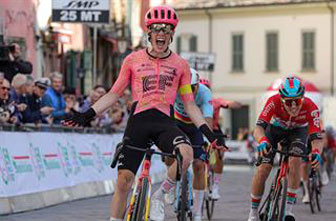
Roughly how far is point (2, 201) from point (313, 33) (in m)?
51.9

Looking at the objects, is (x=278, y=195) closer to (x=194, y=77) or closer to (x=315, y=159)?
(x=315, y=159)

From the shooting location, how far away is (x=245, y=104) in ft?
221

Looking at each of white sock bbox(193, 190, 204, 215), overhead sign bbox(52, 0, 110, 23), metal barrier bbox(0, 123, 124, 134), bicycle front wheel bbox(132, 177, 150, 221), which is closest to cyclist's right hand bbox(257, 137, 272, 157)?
white sock bbox(193, 190, 204, 215)

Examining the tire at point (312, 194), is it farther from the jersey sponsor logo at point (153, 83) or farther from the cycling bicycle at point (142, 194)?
the cycling bicycle at point (142, 194)

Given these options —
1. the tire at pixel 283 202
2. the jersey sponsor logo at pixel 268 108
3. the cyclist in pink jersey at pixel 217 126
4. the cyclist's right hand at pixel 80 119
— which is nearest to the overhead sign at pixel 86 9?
the cyclist in pink jersey at pixel 217 126

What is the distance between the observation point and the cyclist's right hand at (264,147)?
11547mm

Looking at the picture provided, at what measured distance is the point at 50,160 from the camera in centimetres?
1658

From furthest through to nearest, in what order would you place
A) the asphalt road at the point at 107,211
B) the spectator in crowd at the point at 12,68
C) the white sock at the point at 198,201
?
the spectator in crowd at the point at 12,68, the asphalt road at the point at 107,211, the white sock at the point at 198,201

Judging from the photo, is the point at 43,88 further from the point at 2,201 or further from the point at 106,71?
the point at 106,71

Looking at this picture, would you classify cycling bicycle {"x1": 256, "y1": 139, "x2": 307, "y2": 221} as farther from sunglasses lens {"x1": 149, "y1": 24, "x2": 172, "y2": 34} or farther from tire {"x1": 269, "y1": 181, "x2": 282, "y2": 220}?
sunglasses lens {"x1": 149, "y1": 24, "x2": 172, "y2": 34}

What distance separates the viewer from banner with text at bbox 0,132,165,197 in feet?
48.5

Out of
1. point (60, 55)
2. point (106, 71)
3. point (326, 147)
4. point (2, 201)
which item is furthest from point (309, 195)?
point (106, 71)

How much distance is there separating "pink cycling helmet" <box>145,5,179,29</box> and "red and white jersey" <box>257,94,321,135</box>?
8.10 ft

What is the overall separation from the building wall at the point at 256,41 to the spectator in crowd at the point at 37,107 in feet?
155
